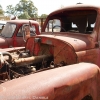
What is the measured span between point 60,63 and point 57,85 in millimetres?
1176

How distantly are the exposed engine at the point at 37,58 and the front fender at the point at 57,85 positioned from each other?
574 mm

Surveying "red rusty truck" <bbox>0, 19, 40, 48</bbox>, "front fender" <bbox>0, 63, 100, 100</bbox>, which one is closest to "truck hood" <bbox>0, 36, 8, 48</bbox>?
"red rusty truck" <bbox>0, 19, 40, 48</bbox>

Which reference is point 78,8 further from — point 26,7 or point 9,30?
point 26,7

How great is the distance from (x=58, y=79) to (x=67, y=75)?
0.51ft

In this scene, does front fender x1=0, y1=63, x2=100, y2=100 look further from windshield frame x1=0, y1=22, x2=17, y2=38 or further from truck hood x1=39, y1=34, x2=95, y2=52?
windshield frame x1=0, y1=22, x2=17, y2=38

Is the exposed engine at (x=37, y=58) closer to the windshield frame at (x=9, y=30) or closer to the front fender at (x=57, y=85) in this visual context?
the front fender at (x=57, y=85)

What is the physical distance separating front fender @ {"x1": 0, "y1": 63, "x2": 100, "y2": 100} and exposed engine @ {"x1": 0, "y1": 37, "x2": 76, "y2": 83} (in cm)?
57

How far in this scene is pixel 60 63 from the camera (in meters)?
3.08

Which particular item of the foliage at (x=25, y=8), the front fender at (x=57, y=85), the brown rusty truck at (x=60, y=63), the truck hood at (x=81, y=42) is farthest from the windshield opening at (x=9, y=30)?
the foliage at (x=25, y=8)

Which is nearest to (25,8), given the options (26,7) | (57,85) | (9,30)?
(26,7)

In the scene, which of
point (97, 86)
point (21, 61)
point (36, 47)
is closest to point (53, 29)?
point (36, 47)

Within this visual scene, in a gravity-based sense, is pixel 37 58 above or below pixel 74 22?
below

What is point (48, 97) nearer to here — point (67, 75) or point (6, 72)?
point (67, 75)

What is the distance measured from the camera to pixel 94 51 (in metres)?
3.14
